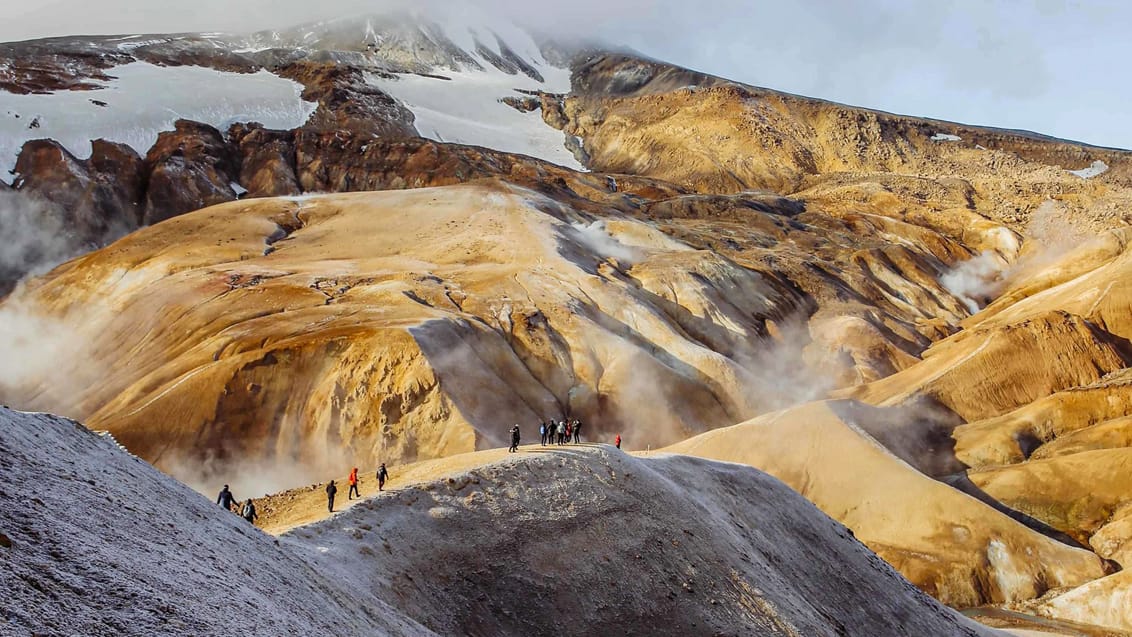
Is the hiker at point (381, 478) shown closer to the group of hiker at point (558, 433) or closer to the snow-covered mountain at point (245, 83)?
the group of hiker at point (558, 433)

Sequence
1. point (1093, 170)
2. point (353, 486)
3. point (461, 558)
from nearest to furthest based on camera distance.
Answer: point (461, 558)
point (353, 486)
point (1093, 170)

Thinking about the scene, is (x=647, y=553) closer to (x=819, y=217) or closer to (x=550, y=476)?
(x=550, y=476)

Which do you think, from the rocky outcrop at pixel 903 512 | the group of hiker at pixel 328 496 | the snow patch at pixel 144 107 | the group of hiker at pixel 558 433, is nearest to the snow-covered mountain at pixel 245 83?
the snow patch at pixel 144 107

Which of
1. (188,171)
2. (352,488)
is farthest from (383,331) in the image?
(188,171)

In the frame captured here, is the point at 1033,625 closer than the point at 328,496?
→ No

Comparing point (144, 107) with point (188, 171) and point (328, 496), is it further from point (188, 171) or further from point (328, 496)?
point (328, 496)

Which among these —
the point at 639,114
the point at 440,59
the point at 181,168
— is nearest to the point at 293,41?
the point at 440,59
